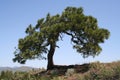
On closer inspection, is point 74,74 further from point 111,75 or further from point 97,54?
point 111,75

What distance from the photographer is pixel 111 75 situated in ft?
72.7

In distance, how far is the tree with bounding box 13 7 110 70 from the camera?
32531 mm

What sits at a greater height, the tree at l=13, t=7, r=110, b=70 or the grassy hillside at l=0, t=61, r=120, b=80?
the tree at l=13, t=7, r=110, b=70

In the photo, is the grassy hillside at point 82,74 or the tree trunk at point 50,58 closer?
the grassy hillside at point 82,74

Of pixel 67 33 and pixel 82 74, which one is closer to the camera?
pixel 82 74

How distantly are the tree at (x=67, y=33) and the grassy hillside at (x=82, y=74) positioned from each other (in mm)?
2019

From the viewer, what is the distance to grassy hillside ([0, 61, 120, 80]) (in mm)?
22789

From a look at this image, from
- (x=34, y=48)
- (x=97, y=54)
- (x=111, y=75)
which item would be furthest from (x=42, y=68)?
(x=111, y=75)

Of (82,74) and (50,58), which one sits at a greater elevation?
(50,58)

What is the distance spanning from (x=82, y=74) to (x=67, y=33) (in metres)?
6.56

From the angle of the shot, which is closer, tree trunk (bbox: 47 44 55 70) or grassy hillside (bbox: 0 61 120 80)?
grassy hillside (bbox: 0 61 120 80)

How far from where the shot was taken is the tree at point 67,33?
32531 millimetres

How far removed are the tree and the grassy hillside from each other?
2019 millimetres

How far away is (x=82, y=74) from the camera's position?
28.7 m
